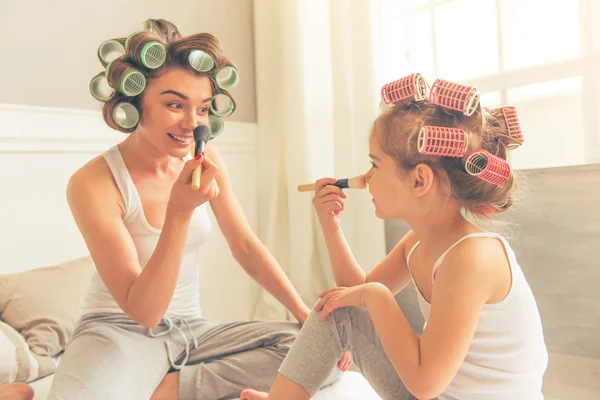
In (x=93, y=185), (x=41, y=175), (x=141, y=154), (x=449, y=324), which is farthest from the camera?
(x=41, y=175)

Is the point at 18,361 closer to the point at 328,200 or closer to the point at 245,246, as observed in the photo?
the point at 245,246

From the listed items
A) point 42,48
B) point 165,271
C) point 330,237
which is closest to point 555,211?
point 330,237

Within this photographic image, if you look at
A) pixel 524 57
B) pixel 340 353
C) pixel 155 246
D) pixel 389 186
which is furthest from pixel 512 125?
pixel 524 57

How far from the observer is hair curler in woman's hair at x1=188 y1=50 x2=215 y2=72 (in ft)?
3.58

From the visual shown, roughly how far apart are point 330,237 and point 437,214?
0.26 metres

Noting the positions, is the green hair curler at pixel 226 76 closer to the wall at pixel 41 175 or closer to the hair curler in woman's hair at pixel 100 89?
the hair curler in woman's hair at pixel 100 89

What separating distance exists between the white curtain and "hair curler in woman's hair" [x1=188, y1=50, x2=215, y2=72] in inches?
30.6

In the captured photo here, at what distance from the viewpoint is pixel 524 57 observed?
1638 mm

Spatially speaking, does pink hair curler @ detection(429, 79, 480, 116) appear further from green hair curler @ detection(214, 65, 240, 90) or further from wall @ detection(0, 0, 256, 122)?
wall @ detection(0, 0, 256, 122)

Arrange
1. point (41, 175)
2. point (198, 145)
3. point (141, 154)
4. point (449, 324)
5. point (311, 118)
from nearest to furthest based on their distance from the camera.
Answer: point (449, 324)
point (198, 145)
point (141, 154)
point (41, 175)
point (311, 118)

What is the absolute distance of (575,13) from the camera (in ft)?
4.97

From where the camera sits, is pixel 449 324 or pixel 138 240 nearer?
pixel 449 324

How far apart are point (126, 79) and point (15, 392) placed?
629 mm

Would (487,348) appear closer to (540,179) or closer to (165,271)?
(165,271)
